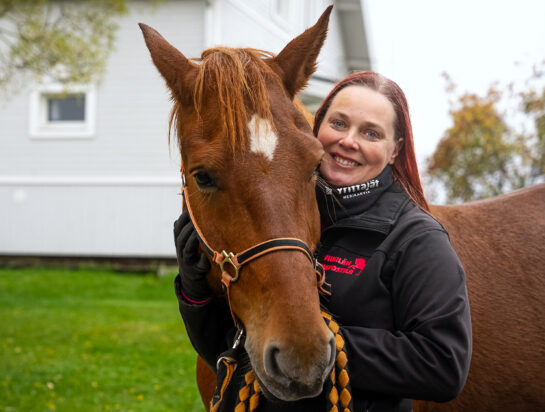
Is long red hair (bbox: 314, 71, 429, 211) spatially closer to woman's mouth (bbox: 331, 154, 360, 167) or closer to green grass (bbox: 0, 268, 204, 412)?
woman's mouth (bbox: 331, 154, 360, 167)

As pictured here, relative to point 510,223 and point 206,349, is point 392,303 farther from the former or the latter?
point 510,223

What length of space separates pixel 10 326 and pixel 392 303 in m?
7.81

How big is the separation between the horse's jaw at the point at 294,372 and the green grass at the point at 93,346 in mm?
4006

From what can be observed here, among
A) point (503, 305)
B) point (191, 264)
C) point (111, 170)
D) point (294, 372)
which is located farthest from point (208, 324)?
point (111, 170)

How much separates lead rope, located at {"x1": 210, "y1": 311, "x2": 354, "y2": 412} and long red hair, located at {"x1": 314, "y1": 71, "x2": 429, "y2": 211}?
28.8 inches

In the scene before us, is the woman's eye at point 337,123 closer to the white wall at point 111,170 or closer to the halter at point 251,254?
the halter at point 251,254

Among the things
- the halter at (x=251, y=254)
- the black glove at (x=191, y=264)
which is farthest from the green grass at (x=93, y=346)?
the halter at (x=251, y=254)

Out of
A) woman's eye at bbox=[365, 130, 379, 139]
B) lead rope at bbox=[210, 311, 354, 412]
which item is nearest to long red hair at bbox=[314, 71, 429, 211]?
woman's eye at bbox=[365, 130, 379, 139]

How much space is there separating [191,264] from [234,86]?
69cm

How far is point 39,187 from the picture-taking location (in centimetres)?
1248

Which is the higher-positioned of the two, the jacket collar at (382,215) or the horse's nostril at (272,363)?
the jacket collar at (382,215)

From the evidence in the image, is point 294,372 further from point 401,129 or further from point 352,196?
point 401,129

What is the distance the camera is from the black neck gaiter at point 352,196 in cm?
206

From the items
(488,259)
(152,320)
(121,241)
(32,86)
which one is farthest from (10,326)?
(488,259)
